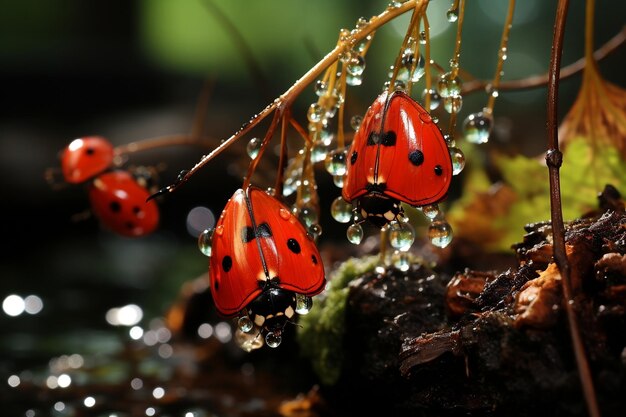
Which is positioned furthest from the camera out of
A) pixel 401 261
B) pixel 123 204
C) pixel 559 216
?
pixel 123 204

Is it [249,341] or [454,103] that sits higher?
[454,103]

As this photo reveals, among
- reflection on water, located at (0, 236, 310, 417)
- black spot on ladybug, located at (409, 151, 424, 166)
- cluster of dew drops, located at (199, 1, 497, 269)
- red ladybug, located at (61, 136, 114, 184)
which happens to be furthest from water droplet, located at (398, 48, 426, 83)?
red ladybug, located at (61, 136, 114, 184)

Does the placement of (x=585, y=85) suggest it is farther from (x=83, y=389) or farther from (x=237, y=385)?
(x=83, y=389)

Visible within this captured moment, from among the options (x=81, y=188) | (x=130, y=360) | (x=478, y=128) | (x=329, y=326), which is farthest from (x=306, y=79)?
(x=81, y=188)

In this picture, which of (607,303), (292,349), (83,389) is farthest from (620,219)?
(83,389)

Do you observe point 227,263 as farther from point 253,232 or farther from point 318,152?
point 318,152
